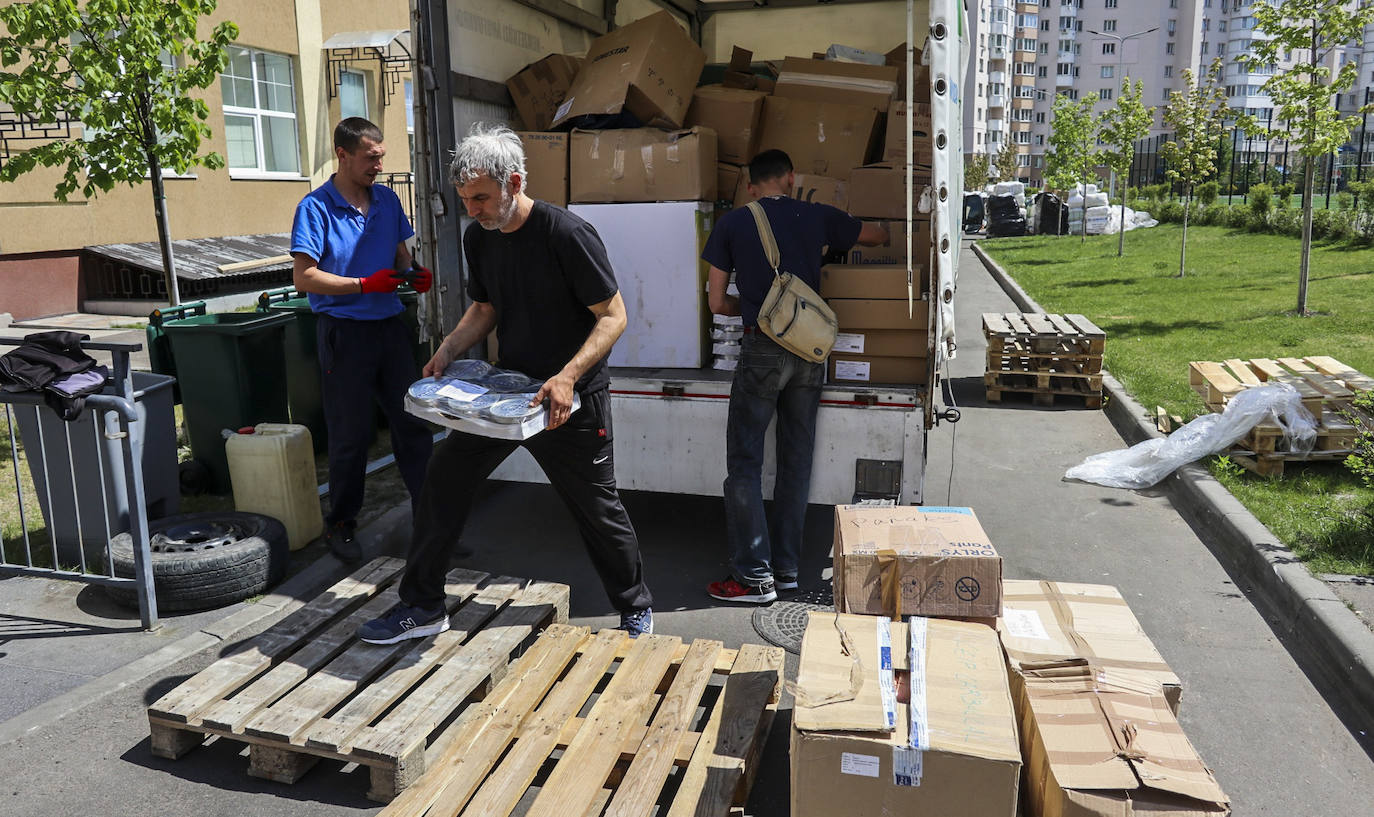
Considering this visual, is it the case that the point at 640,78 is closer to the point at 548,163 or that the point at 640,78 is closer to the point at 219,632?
the point at 548,163

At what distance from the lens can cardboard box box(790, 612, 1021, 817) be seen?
252cm

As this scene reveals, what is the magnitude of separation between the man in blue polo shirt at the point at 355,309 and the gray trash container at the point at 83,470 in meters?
0.88

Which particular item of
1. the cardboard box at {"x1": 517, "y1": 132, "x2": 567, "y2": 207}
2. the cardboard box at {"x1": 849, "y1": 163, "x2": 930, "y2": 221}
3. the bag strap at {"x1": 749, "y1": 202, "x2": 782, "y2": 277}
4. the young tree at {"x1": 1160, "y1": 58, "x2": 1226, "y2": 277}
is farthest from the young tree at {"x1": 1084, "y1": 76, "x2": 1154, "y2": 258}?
the bag strap at {"x1": 749, "y1": 202, "x2": 782, "y2": 277}

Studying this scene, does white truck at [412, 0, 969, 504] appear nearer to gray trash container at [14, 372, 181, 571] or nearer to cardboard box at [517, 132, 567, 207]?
cardboard box at [517, 132, 567, 207]

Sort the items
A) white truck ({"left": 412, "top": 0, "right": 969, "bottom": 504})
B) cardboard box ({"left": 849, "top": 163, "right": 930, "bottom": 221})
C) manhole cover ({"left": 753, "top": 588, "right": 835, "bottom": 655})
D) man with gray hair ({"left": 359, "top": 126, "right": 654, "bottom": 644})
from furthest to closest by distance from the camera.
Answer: cardboard box ({"left": 849, "top": 163, "right": 930, "bottom": 221}) < white truck ({"left": 412, "top": 0, "right": 969, "bottom": 504}) < manhole cover ({"left": 753, "top": 588, "right": 835, "bottom": 655}) < man with gray hair ({"left": 359, "top": 126, "right": 654, "bottom": 644})

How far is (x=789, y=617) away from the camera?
185 inches

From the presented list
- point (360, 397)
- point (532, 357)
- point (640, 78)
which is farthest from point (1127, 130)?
point (532, 357)

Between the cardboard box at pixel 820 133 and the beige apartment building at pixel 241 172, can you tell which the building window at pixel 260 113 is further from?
the cardboard box at pixel 820 133

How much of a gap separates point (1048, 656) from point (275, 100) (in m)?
16.8

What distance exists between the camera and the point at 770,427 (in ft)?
16.8

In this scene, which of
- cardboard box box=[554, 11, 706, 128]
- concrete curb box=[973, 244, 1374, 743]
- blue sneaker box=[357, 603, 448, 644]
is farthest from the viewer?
cardboard box box=[554, 11, 706, 128]

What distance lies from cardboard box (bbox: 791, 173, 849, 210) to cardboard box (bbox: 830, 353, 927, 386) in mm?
1168

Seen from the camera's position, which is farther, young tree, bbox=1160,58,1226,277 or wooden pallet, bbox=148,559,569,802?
young tree, bbox=1160,58,1226,277

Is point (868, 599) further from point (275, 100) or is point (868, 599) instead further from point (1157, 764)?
point (275, 100)
